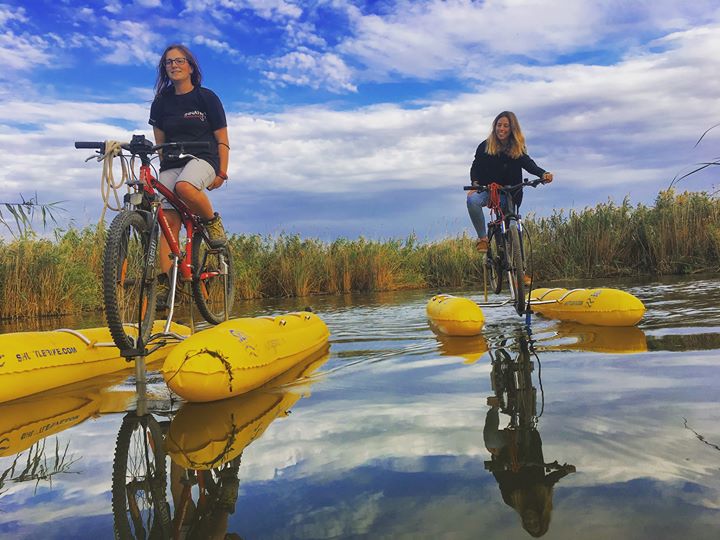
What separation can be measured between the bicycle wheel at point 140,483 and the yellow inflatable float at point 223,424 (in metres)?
0.08

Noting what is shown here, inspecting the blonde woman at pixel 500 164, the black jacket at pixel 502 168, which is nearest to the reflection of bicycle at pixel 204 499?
the blonde woman at pixel 500 164

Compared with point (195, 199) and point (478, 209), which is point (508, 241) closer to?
point (478, 209)

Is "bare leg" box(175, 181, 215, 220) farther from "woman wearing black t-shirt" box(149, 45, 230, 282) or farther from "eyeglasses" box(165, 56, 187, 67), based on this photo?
"eyeglasses" box(165, 56, 187, 67)

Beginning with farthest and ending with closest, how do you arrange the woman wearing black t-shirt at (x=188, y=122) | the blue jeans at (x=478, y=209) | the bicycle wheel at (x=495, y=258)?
the blue jeans at (x=478, y=209) → the bicycle wheel at (x=495, y=258) → the woman wearing black t-shirt at (x=188, y=122)

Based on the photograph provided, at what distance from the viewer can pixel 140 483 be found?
2137 mm

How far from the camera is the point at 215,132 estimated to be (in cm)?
512

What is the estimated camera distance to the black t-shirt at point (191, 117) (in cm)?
500

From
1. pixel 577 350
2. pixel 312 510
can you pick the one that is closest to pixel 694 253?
pixel 577 350

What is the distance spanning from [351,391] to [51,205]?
11.9 feet

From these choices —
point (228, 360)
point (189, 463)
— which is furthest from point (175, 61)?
point (189, 463)

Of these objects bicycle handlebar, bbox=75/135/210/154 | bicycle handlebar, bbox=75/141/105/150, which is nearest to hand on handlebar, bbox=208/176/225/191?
bicycle handlebar, bbox=75/135/210/154

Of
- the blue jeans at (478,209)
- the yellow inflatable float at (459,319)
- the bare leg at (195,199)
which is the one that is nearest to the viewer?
the bare leg at (195,199)

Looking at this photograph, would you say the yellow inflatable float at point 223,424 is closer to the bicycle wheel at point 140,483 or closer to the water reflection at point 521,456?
the bicycle wheel at point 140,483

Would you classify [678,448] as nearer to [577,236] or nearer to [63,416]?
[63,416]
